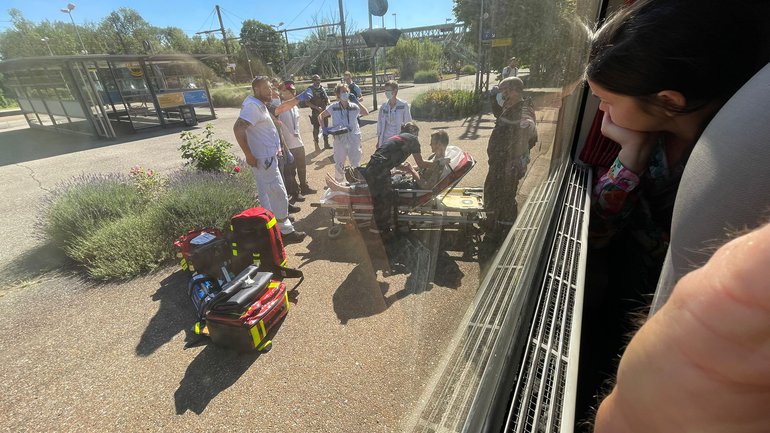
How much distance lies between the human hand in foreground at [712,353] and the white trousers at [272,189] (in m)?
4.28

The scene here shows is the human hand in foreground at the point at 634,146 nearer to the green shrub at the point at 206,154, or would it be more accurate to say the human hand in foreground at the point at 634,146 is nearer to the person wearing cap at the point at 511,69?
the person wearing cap at the point at 511,69

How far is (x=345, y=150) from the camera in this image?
250 inches

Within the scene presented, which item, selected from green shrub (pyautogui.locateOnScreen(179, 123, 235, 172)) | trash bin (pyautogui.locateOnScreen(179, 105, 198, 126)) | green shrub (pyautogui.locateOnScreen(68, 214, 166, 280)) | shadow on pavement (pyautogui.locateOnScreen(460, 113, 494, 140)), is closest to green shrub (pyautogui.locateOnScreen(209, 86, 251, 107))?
trash bin (pyautogui.locateOnScreen(179, 105, 198, 126))

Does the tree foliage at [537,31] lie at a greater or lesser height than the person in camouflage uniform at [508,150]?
greater

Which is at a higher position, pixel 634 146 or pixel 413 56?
pixel 413 56

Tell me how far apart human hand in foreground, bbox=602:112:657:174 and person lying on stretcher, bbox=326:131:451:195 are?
0.64m

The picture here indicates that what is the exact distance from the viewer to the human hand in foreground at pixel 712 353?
0.68 ft

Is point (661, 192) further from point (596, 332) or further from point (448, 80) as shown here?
point (448, 80)

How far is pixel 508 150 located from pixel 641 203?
61cm

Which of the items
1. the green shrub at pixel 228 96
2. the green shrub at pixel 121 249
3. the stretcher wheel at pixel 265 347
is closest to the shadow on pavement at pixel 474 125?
the stretcher wheel at pixel 265 347

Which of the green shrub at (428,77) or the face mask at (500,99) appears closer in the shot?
the face mask at (500,99)

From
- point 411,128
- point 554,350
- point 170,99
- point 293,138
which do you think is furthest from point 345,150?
point 170,99

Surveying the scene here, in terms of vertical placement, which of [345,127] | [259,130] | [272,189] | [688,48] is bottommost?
[272,189]

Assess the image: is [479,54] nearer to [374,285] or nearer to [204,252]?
[374,285]
